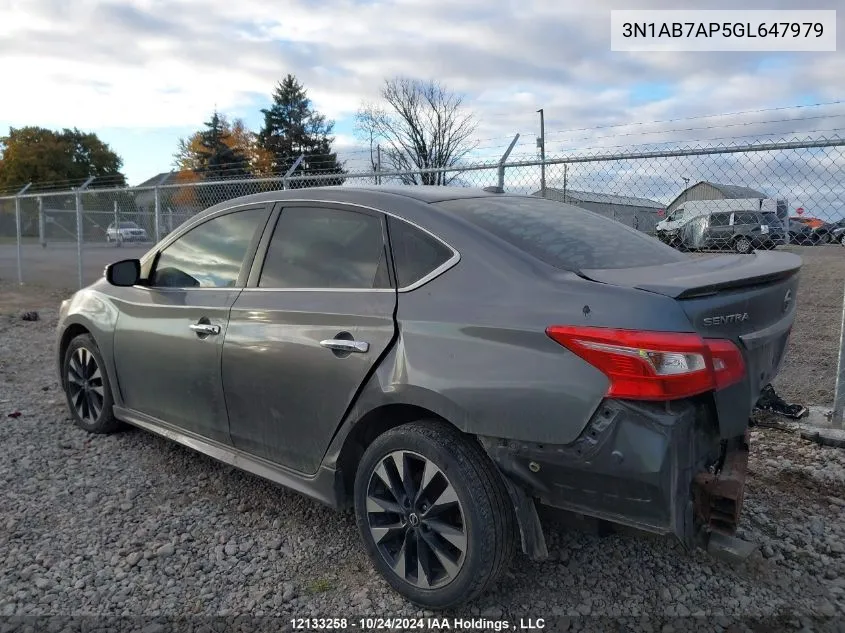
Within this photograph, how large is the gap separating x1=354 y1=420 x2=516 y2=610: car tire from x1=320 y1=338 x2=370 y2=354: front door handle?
14.2 inches

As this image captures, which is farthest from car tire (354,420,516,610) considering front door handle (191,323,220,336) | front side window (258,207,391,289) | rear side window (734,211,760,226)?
rear side window (734,211,760,226)

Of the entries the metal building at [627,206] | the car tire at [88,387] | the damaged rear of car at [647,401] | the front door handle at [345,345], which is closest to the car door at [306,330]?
the front door handle at [345,345]

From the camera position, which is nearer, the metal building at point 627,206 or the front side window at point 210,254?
the front side window at point 210,254

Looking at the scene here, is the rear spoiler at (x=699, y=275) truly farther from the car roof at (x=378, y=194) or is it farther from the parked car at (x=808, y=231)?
the parked car at (x=808, y=231)

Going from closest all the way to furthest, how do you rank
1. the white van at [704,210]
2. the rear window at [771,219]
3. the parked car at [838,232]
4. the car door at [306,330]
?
the car door at [306,330] → the parked car at [838,232] → the white van at [704,210] → the rear window at [771,219]

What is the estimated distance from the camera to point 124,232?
51.2 feet

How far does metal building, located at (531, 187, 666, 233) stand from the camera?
17.7 ft

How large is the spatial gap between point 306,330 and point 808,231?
4.46m

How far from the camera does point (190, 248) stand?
12.4 feet

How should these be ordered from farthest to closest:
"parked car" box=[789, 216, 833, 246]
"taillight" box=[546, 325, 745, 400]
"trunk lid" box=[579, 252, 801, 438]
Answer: "parked car" box=[789, 216, 833, 246], "trunk lid" box=[579, 252, 801, 438], "taillight" box=[546, 325, 745, 400]

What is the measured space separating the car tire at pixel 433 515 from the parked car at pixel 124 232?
14001mm

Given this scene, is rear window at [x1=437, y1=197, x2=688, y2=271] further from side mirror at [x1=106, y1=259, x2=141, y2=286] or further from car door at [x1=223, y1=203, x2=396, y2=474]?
side mirror at [x1=106, y1=259, x2=141, y2=286]

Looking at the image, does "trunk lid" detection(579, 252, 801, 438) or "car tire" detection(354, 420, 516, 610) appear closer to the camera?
"trunk lid" detection(579, 252, 801, 438)

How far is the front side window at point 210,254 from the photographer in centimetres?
341
